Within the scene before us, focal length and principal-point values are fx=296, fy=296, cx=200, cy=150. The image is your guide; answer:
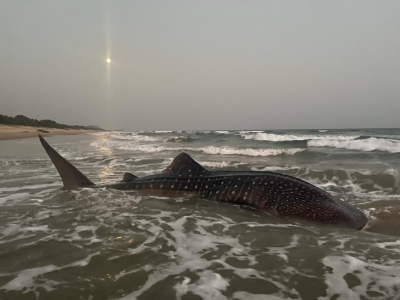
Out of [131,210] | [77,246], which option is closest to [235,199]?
[131,210]

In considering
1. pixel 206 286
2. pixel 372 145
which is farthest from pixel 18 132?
pixel 206 286

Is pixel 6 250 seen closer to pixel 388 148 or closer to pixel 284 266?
pixel 284 266

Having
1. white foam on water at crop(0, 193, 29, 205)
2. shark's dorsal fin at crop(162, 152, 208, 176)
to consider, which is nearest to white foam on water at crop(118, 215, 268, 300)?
shark's dorsal fin at crop(162, 152, 208, 176)

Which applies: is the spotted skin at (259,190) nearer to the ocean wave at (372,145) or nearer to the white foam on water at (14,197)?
the white foam on water at (14,197)

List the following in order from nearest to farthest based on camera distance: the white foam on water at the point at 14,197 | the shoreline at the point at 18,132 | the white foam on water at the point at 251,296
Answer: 1. the white foam on water at the point at 251,296
2. the white foam on water at the point at 14,197
3. the shoreline at the point at 18,132

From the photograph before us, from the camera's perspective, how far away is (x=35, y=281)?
2.32 metres

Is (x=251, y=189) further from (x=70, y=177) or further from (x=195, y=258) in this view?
(x=70, y=177)

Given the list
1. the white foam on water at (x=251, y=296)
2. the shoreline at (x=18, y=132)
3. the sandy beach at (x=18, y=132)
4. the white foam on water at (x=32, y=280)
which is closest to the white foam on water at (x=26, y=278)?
the white foam on water at (x=32, y=280)

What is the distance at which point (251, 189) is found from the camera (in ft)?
16.2

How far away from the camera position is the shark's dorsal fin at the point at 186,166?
5.75 m

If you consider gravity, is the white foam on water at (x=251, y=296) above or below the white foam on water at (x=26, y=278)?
below

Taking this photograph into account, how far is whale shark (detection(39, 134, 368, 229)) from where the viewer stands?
14.1 feet

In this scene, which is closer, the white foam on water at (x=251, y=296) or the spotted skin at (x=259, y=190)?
the white foam on water at (x=251, y=296)

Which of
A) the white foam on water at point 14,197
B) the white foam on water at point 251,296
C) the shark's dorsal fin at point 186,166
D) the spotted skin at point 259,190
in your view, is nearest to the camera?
the white foam on water at point 251,296
